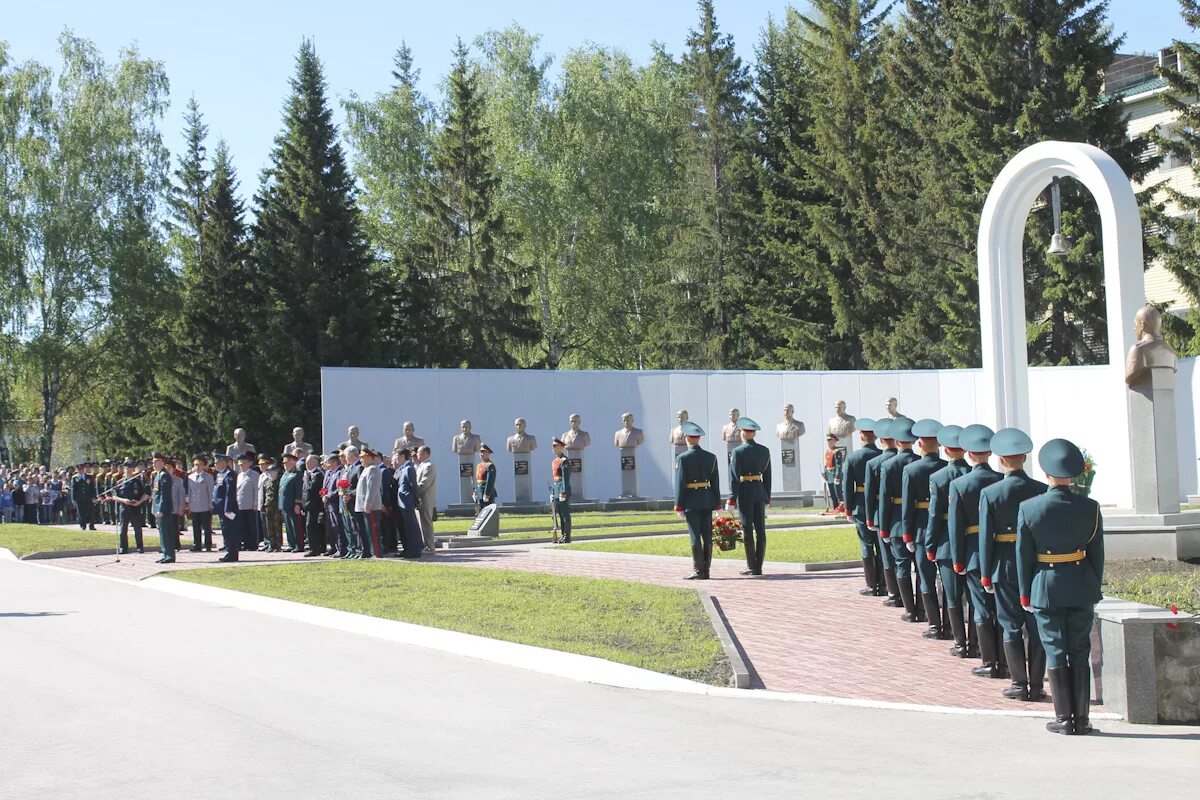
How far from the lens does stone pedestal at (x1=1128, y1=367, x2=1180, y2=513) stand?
15.8 metres

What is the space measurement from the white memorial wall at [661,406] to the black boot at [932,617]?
1929 cm

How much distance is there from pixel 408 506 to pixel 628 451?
12837mm

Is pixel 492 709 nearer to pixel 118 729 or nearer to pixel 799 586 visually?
pixel 118 729

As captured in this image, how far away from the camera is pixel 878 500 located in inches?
536

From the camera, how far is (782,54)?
56500 mm

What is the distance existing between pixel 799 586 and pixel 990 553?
21.7 feet

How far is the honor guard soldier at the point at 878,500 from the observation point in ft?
44.9

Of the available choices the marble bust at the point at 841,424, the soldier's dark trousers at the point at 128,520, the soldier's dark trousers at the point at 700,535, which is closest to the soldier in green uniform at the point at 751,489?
the soldier's dark trousers at the point at 700,535

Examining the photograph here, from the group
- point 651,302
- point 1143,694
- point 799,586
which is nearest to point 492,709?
point 1143,694

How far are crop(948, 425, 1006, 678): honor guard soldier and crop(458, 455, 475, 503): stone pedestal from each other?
2243 centimetres

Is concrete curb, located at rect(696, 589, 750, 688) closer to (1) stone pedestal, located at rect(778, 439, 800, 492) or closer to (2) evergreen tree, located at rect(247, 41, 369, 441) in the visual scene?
(1) stone pedestal, located at rect(778, 439, 800, 492)

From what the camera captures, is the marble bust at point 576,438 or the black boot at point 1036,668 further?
the marble bust at point 576,438

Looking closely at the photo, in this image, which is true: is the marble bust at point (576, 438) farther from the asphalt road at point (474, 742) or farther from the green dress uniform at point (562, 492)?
the asphalt road at point (474, 742)

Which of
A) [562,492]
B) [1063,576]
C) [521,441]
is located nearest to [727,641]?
[1063,576]
